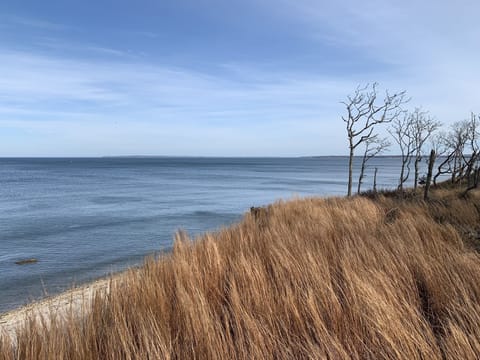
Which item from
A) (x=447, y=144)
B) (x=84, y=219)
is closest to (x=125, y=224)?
(x=84, y=219)

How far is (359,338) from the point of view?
2.27 metres

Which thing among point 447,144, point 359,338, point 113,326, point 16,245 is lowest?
point 16,245

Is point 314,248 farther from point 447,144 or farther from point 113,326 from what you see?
point 447,144

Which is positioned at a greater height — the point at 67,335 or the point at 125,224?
the point at 67,335

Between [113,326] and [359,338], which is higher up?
[359,338]

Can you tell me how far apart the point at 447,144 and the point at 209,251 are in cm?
2810

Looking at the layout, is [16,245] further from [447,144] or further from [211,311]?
[447,144]

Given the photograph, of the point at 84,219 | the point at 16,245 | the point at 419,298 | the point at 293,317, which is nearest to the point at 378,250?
the point at 419,298

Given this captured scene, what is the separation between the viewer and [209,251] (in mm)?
4301

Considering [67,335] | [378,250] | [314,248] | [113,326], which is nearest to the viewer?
[67,335]

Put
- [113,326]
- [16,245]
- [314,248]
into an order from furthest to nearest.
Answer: [16,245] < [314,248] < [113,326]

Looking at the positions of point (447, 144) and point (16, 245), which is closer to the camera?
point (16, 245)

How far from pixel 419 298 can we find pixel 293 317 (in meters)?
1.20

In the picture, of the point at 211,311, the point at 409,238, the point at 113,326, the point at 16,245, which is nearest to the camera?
the point at 113,326
